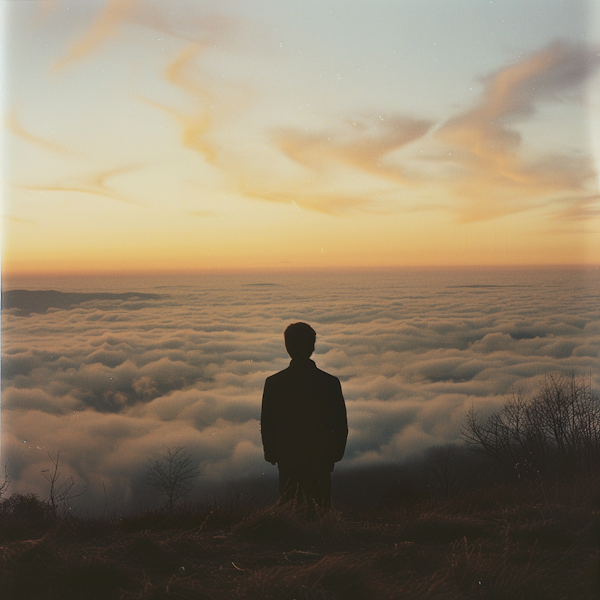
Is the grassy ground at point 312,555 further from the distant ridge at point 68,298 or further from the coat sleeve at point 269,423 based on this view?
the distant ridge at point 68,298

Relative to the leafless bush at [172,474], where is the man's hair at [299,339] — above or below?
above

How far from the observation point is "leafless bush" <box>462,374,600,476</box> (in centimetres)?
2438

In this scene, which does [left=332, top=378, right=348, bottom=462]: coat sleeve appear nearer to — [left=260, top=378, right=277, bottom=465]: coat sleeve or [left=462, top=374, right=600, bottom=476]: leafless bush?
[left=260, top=378, right=277, bottom=465]: coat sleeve

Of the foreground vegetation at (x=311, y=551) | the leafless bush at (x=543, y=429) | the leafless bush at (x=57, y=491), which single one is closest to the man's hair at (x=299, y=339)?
the foreground vegetation at (x=311, y=551)

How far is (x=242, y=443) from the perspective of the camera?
76250 mm

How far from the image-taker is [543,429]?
27.8 meters

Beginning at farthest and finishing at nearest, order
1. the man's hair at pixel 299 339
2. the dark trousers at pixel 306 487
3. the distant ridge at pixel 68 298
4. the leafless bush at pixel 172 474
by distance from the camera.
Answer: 1. the distant ridge at pixel 68 298
2. the leafless bush at pixel 172 474
3. the dark trousers at pixel 306 487
4. the man's hair at pixel 299 339

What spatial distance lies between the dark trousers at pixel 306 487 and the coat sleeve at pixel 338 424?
18 cm

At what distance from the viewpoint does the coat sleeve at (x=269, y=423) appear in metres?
3.29

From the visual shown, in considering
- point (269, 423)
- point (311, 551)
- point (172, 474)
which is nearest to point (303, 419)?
point (269, 423)

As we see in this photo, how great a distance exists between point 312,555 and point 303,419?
2.48 feet

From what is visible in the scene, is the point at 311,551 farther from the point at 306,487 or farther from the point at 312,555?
the point at 306,487

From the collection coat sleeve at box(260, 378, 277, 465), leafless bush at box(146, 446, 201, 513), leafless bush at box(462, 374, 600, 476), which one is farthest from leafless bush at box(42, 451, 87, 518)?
leafless bush at box(462, 374, 600, 476)

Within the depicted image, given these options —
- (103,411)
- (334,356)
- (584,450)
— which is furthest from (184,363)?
(584,450)
